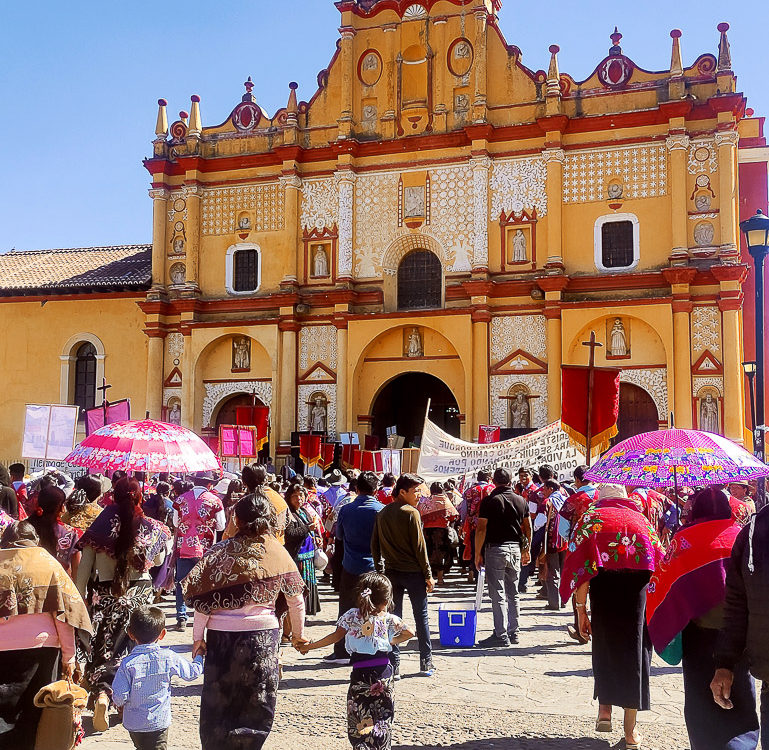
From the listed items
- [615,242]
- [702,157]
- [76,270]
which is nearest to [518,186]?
[615,242]

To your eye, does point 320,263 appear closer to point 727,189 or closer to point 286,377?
point 286,377

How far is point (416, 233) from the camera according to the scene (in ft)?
87.6

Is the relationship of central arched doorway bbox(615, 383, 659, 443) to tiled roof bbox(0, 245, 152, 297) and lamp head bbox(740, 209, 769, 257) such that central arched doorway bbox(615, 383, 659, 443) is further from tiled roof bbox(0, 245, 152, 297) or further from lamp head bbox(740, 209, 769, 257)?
tiled roof bbox(0, 245, 152, 297)

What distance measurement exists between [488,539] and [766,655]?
598 centimetres

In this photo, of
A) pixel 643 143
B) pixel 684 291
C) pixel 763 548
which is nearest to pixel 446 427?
pixel 684 291

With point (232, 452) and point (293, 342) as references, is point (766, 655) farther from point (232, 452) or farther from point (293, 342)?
point (293, 342)

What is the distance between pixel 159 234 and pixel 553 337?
12679 millimetres

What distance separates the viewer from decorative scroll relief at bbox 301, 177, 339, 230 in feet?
90.0

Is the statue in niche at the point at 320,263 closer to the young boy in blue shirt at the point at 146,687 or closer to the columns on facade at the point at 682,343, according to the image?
the columns on facade at the point at 682,343

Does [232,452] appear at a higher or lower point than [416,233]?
lower

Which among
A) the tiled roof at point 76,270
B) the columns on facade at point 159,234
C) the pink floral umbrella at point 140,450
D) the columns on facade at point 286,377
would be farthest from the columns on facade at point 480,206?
the pink floral umbrella at point 140,450

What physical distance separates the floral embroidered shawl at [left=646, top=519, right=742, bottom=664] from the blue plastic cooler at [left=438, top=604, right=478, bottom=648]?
4.41 metres

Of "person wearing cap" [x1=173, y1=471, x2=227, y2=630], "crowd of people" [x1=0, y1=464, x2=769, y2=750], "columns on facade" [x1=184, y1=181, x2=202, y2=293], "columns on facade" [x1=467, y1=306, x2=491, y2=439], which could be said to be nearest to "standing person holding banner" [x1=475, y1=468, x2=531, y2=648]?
"crowd of people" [x1=0, y1=464, x2=769, y2=750]

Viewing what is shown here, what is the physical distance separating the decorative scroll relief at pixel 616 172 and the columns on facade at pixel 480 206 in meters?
2.16
